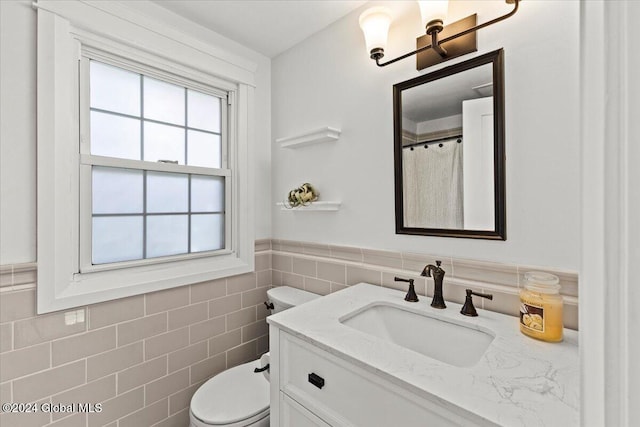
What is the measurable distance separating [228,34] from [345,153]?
106 centimetres

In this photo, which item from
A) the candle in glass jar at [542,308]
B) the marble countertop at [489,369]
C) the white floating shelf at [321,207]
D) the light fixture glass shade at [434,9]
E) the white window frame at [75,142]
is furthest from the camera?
the white floating shelf at [321,207]

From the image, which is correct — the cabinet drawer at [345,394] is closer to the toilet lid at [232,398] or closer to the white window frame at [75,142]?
the toilet lid at [232,398]

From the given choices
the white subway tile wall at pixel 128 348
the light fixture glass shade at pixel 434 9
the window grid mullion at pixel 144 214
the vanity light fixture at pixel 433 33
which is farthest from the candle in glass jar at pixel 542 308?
the window grid mullion at pixel 144 214

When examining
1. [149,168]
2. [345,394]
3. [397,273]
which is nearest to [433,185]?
[397,273]

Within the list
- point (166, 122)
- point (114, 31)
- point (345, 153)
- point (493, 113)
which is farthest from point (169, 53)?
point (493, 113)

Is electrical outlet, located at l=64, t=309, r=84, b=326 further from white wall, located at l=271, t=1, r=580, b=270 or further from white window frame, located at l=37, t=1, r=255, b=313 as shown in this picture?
white wall, located at l=271, t=1, r=580, b=270

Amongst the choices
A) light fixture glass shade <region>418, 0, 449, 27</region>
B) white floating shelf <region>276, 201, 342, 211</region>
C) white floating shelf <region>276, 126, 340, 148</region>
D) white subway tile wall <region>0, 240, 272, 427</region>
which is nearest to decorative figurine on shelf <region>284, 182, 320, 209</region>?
white floating shelf <region>276, 201, 342, 211</region>

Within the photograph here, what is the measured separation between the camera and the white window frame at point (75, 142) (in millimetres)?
1181

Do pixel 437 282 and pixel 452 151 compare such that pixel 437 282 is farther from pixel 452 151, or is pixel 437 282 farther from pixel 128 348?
pixel 128 348

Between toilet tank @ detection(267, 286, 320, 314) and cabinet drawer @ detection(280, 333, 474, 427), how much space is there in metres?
0.64

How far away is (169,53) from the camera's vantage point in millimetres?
1531

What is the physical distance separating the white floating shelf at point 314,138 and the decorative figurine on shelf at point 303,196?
0.25m

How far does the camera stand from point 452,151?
1.20m

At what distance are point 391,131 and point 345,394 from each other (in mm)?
1118
